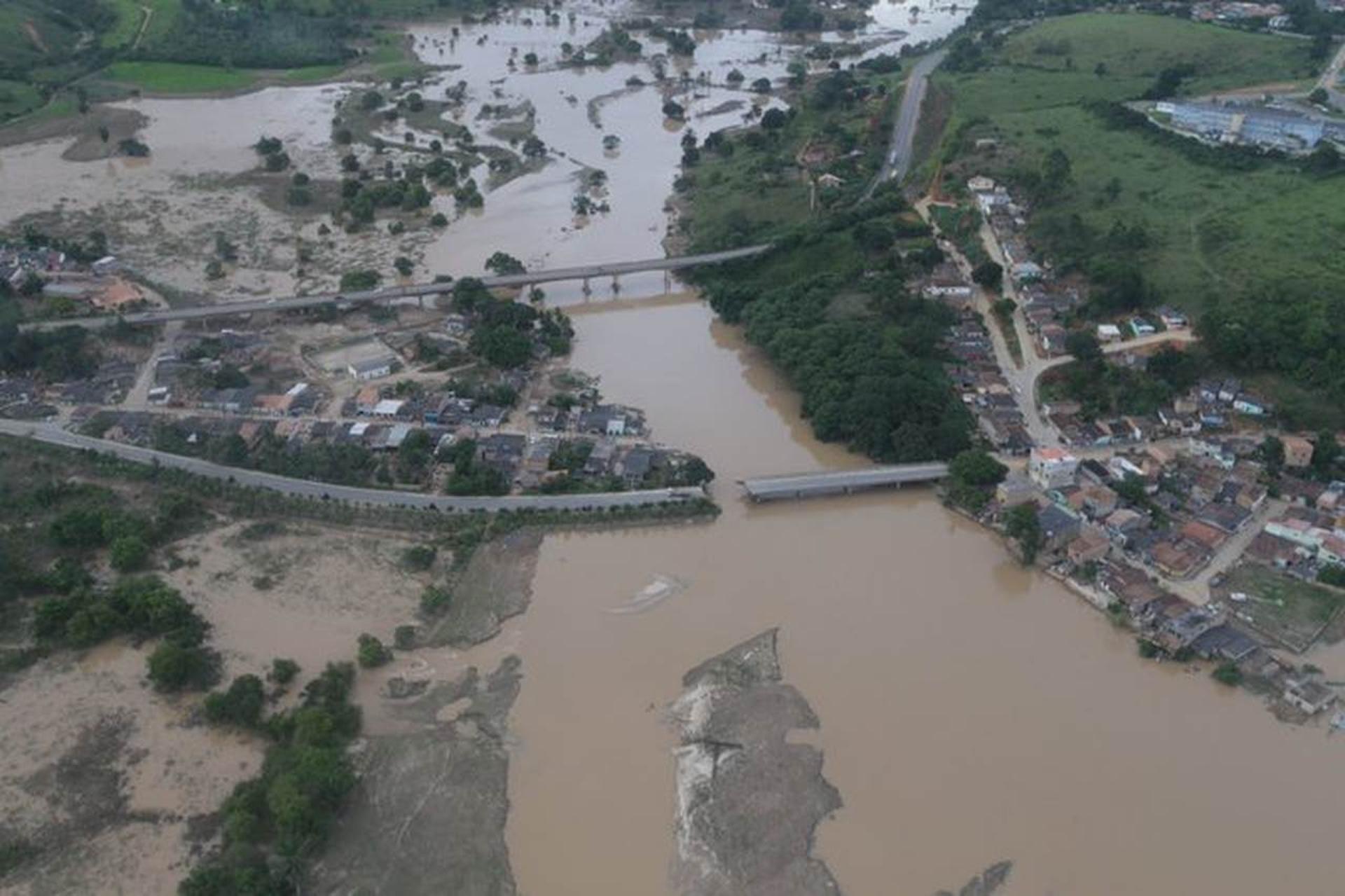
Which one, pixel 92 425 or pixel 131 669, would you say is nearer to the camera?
pixel 131 669

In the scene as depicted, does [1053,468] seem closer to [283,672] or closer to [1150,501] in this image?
[1150,501]

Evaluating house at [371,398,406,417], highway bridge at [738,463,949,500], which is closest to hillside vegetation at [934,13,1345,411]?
highway bridge at [738,463,949,500]

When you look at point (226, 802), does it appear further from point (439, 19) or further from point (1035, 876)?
point (439, 19)

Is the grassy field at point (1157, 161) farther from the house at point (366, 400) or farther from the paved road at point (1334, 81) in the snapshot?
the house at point (366, 400)

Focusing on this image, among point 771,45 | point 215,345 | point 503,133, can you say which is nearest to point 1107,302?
point 215,345

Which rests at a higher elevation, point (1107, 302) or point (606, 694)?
point (1107, 302)

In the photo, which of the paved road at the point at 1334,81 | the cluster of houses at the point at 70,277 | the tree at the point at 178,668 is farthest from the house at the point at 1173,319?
the cluster of houses at the point at 70,277
